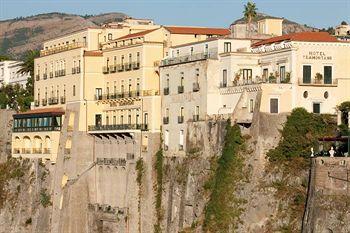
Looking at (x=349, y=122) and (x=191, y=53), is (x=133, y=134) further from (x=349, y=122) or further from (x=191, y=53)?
(x=349, y=122)

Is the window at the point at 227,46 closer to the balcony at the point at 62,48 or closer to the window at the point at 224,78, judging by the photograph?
the window at the point at 224,78

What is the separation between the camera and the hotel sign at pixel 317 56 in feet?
295

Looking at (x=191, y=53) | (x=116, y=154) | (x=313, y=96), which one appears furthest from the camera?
(x=116, y=154)

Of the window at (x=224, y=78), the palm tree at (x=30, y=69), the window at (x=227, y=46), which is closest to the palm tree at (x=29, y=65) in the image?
the palm tree at (x=30, y=69)

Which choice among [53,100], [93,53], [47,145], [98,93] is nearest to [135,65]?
[98,93]

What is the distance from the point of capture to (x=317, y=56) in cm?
9031

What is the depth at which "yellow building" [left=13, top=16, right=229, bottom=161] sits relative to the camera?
105062 mm

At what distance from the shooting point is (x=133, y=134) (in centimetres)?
10469

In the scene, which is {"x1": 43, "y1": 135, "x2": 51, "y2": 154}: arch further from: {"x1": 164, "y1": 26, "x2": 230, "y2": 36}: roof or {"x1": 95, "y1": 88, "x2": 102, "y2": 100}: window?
{"x1": 164, "y1": 26, "x2": 230, "y2": 36}: roof

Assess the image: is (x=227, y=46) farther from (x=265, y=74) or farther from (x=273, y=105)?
(x=273, y=105)

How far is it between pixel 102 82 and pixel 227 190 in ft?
86.5

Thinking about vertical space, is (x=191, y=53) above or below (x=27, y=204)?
above

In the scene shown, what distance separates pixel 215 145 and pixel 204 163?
1.72 m

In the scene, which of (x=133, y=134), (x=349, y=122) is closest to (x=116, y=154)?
(x=133, y=134)
